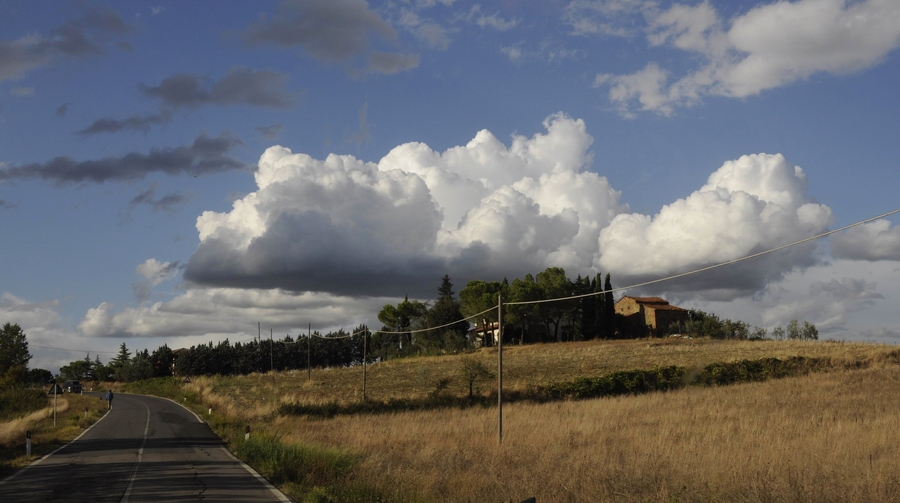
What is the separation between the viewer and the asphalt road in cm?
1533

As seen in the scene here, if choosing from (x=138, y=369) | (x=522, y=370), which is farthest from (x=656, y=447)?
(x=138, y=369)

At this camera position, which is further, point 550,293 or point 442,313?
point 442,313

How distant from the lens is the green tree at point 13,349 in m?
91.7

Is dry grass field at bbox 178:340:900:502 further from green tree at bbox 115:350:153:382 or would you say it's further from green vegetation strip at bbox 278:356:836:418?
green tree at bbox 115:350:153:382

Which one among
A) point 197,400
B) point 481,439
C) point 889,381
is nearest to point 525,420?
point 481,439

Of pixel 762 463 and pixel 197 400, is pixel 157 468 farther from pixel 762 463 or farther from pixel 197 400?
pixel 197 400

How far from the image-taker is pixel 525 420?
30.0 meters

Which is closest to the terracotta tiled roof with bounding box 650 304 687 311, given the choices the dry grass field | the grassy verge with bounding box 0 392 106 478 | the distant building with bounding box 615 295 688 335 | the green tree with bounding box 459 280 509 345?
the distant building with bounding box 615 295 688 335

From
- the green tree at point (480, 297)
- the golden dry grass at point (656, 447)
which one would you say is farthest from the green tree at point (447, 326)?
the golden dry grass at point (656, 447)

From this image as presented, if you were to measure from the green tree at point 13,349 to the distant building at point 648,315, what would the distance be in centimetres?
9050

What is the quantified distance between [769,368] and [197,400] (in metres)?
50.2

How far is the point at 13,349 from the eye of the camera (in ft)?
327

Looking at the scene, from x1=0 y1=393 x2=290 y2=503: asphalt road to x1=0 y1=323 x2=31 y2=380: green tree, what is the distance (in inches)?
2855

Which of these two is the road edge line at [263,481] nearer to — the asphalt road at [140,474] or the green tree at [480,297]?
the asphalt road at [140,474]
